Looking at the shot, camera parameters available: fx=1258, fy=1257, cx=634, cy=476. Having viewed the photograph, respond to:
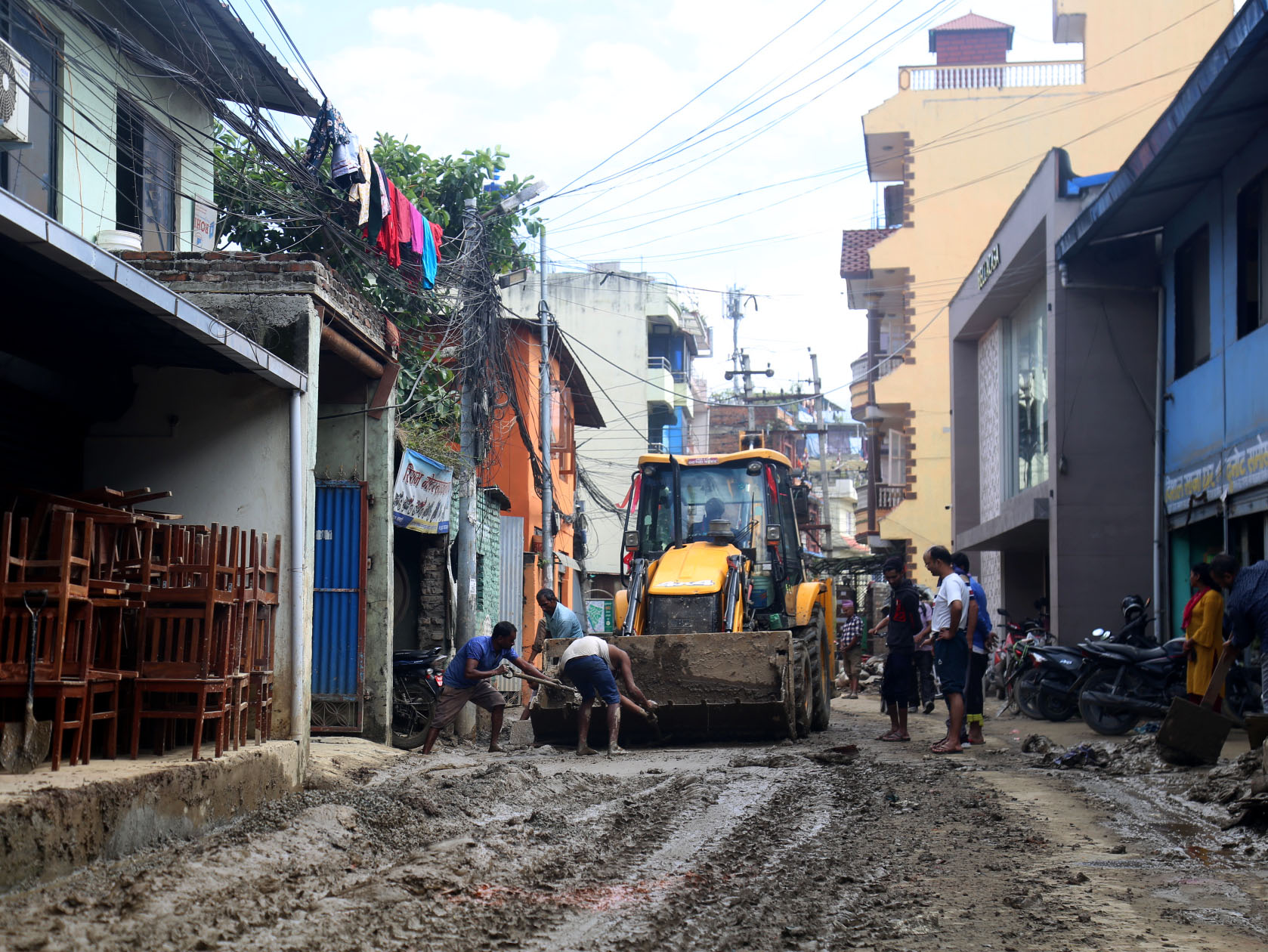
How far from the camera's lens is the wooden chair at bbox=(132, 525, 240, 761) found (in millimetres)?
7254

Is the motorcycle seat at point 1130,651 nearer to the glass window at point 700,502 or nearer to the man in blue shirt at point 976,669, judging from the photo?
the man in blue shirt at point 976,669

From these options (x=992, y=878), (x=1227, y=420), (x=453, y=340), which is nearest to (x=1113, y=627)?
(x=1227, y=420)

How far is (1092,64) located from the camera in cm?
3114

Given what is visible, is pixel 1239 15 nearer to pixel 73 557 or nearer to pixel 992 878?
pixel 992 878

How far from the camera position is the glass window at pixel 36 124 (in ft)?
34.1

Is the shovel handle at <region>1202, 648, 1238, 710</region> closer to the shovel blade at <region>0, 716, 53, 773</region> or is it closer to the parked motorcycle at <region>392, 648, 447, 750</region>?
the parked motorcycle at <region>392, 648, 447, 750</region>

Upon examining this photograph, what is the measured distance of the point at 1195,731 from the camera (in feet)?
30.0

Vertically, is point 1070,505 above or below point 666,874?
above

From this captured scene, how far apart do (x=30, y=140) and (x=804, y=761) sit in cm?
831

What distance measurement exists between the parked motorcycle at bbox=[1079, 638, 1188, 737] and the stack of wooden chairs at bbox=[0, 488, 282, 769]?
830cm

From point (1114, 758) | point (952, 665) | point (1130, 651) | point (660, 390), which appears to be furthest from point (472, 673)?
point (660, 390)

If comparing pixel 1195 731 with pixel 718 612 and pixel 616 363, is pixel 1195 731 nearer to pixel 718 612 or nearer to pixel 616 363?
pixel 718 612

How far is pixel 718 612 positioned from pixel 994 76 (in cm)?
2471

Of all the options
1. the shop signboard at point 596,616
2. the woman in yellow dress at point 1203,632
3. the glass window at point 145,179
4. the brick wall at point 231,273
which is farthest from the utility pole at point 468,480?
the shop signboard at point 596,616
